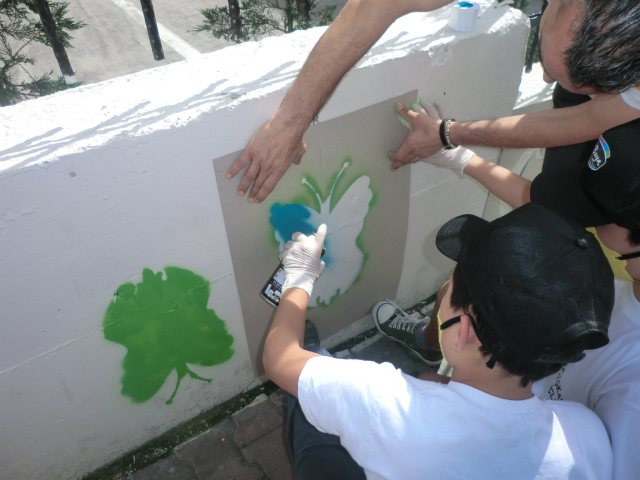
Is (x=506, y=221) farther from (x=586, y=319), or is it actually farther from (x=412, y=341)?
(x=412, y=341)

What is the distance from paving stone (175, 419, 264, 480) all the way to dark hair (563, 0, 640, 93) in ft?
6.61

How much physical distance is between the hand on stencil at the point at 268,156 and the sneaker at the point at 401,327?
3.87 ft

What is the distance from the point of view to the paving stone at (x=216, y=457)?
2.09m

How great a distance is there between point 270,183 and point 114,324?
77 cm

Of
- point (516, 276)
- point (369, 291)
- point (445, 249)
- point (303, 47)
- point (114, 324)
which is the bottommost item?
point (369, 291)

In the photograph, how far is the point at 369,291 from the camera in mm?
2490

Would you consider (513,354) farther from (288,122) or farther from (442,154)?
(442,154)

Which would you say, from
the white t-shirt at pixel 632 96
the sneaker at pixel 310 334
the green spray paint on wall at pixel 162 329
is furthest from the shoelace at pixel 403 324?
the white t-shirt at pixel 632 96

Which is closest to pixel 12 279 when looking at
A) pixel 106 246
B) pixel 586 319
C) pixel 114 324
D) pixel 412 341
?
pixel 106 246

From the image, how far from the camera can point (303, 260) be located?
182 centimetres

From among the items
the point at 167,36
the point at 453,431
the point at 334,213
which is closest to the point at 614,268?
the point at 453,431

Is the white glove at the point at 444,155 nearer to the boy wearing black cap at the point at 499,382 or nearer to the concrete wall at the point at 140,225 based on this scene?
the concrete wall at the point at 140,225

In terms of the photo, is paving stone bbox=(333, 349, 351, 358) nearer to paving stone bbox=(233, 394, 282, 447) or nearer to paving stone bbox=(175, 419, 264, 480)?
paving stone bbox=(233, 394, 282, 447)

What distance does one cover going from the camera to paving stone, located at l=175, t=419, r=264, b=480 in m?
2.09
